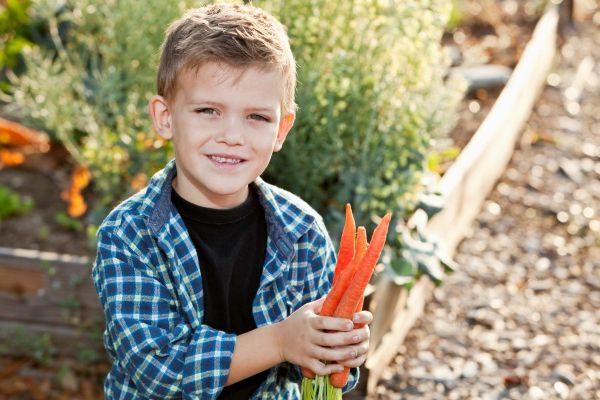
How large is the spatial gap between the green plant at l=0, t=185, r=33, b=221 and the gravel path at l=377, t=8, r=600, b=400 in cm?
158

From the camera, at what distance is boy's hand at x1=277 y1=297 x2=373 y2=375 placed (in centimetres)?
191

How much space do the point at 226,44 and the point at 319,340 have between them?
2.03ft

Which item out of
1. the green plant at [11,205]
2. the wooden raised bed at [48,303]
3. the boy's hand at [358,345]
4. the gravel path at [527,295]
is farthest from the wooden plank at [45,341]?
the boy's hand at [358,345]

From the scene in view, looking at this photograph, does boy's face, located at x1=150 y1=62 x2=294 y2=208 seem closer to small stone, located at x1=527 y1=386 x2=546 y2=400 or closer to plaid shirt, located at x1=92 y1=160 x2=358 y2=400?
plaid shirt, located at x1=92 y1=160 x2=358 y2=400

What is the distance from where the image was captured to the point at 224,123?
200cm

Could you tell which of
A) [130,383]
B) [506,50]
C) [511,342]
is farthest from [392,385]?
[506,50]

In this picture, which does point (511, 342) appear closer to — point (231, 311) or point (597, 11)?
point (231, 311)

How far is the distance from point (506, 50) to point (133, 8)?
3.37 m

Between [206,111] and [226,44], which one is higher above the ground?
[226,44]

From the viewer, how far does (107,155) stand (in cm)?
335

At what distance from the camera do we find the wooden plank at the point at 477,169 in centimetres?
356

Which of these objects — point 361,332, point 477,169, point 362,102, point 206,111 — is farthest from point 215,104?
point 477,169

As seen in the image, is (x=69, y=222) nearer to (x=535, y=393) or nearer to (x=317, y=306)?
(x=535, y=393)

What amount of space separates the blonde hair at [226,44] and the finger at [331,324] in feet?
1.58
